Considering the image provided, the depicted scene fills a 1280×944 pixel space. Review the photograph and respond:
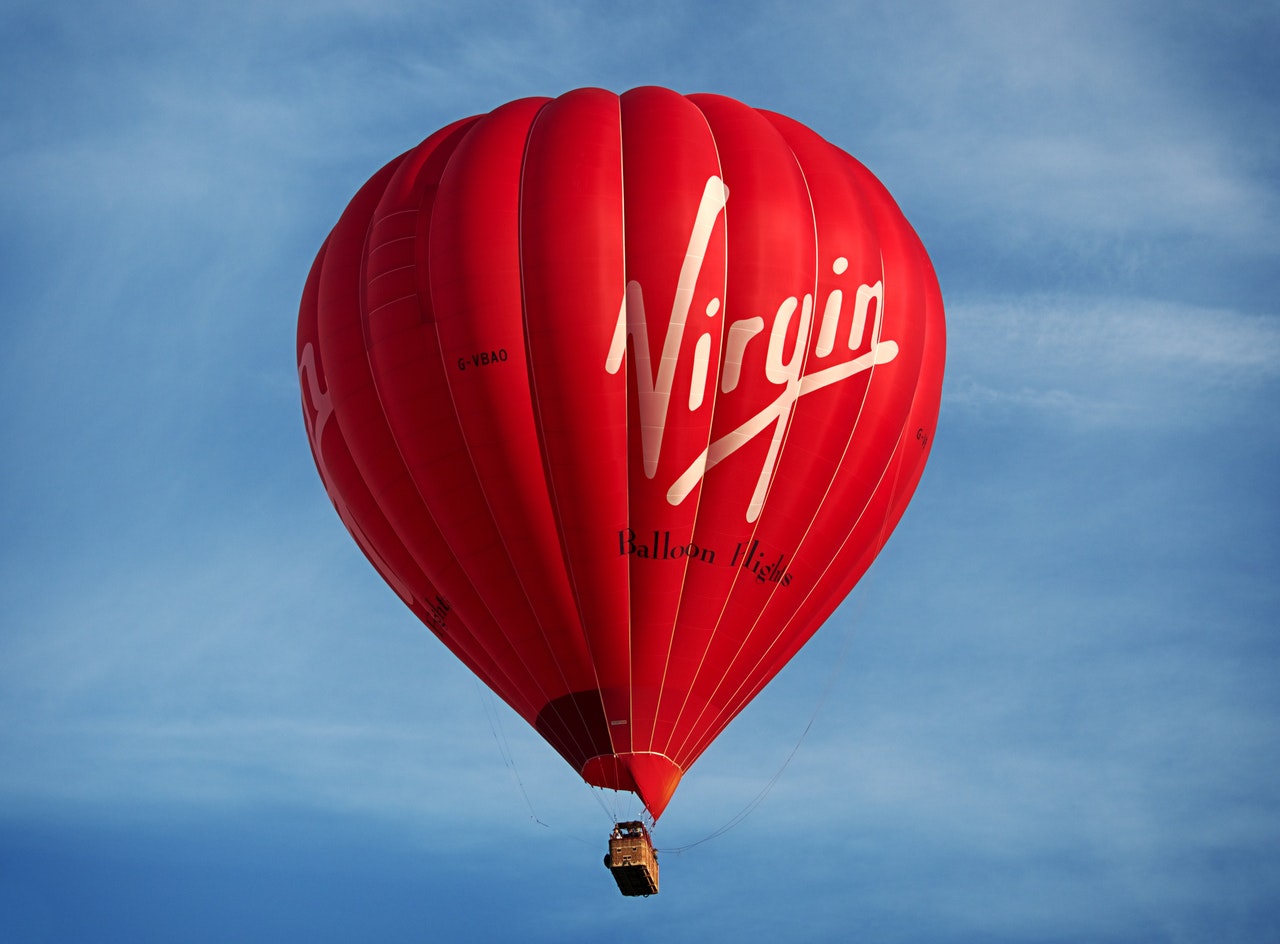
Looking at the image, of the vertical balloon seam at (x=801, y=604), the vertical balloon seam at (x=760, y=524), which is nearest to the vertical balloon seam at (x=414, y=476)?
the vertical balloon seam at (x=760, y=524)

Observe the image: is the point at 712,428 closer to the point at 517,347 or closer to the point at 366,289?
the point at 517,347

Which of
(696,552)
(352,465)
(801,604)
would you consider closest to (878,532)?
(801,604)

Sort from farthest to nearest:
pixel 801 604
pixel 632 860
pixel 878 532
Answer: pixel 878 532, pixel 801 604, pixel 632 860

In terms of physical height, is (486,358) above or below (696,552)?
above

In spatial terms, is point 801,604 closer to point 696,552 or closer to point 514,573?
point 696,552

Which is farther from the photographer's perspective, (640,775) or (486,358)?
(640,775)

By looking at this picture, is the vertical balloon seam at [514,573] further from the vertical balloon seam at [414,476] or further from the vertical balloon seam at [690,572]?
the vertical balloon seam at [690,572]

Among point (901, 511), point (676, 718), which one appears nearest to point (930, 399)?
point (901, 511)
